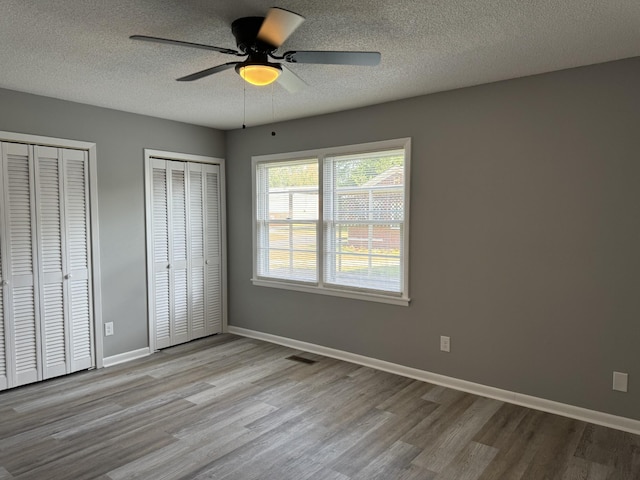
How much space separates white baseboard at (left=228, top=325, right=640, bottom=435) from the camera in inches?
115

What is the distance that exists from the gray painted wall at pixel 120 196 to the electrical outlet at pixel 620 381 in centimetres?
415

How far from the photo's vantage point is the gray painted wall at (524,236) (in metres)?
2.86

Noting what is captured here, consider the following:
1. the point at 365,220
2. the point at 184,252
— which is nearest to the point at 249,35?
the point at 365,220

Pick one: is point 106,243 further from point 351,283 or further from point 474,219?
point 474,219

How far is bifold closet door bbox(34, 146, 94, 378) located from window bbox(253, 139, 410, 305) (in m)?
1.79

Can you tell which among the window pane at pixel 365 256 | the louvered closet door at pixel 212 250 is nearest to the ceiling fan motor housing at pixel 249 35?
the window pane at pixel 365 256

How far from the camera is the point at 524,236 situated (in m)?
3.21

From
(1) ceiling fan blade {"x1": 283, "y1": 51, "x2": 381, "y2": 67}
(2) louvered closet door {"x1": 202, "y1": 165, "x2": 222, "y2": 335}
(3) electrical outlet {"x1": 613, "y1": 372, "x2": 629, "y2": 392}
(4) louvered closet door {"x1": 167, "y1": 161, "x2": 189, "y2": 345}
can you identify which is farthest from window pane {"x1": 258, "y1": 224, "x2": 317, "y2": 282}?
(3) electrical outlet {"x1": 613, "y1": 372, "x2": 629, "y2": 392}

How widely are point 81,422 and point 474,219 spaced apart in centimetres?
330

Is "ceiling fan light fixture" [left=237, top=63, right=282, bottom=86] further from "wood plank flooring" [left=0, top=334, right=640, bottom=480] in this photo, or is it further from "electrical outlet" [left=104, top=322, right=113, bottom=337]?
"electrical outlet" [left=104, top=322, right=113, bottom=337]

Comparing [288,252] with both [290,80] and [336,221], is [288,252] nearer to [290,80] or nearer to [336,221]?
[336,221]

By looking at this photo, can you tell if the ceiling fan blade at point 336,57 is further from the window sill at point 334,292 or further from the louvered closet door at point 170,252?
the louvered closet door at point 170,252

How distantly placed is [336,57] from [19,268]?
317 centimetres

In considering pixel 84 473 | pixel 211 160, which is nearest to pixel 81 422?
pixel 84 473
